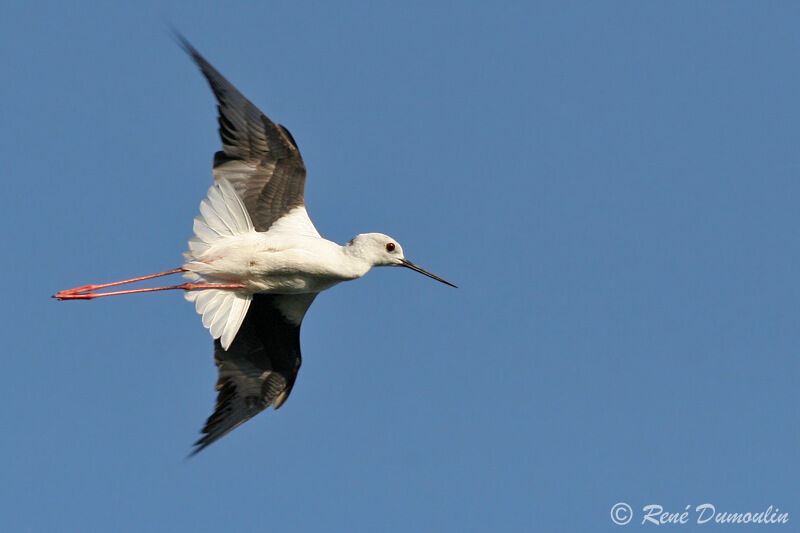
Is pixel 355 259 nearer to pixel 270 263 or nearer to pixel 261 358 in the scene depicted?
pixel 270 263

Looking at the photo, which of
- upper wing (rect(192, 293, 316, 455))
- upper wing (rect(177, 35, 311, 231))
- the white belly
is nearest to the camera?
the white belly

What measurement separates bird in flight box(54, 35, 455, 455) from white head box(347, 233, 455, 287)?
1 cm

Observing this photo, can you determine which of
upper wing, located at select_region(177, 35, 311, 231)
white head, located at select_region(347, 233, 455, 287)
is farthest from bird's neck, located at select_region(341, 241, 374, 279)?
upper wing, located at select_region(177, 35, 311, 231)

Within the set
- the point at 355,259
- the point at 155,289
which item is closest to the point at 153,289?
the point at 155,289

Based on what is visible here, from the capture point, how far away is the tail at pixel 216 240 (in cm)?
1241

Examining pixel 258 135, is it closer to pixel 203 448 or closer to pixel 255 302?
pixel 255 302

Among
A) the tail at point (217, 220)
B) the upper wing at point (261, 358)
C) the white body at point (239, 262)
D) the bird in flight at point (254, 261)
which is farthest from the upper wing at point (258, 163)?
the upper wing at point (261, 358)

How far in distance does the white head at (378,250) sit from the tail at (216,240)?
3.77 ft

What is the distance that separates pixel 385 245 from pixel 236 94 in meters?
2.22

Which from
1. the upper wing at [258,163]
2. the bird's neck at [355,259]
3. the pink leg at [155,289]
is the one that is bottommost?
the pink leg at [155,289]

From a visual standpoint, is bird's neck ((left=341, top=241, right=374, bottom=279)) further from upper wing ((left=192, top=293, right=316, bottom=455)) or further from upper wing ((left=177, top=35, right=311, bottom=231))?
upper wing ((left=192, top=293, right=316, bottom=455))

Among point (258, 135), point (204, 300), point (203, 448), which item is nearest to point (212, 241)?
point (204, 300)

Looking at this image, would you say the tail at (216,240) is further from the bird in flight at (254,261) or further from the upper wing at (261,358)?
the upper wing at (261,358)

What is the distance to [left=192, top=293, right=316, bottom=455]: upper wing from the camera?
543 inches
